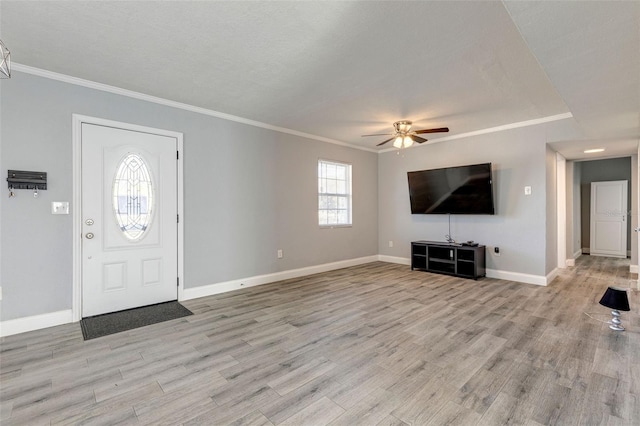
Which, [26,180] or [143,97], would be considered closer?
[26,180]

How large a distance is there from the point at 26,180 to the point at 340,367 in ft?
11.2

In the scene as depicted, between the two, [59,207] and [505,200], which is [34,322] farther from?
[505,200]

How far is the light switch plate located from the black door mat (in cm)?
118

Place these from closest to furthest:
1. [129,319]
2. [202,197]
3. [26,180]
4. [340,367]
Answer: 1. [340,367]
2. [26,180]
3. [129,319]
4. [202,197]

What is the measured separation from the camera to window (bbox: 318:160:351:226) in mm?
5727

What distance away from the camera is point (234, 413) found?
1756mm

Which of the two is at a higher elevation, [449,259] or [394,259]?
[449,259]

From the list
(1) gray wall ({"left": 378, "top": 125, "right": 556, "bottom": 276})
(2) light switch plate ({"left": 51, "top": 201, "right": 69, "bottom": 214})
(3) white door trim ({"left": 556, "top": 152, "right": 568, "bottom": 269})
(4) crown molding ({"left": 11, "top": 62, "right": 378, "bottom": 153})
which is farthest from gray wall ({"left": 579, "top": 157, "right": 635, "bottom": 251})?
(2) light switch plate ({"left": 51, "top": 201, "right": 69, "bottom": 214})

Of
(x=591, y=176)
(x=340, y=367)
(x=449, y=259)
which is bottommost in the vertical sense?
(x=340, y=367)

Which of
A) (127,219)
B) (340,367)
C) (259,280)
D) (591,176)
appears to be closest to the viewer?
(340,367)

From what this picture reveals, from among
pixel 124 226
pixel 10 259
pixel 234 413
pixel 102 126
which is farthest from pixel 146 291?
pixel 234 413

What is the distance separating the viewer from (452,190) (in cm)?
531

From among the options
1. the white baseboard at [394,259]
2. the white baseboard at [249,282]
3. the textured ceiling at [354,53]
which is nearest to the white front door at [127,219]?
the white baseboard at [249,282]

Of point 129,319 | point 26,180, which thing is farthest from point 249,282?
Answer: point 26,180
